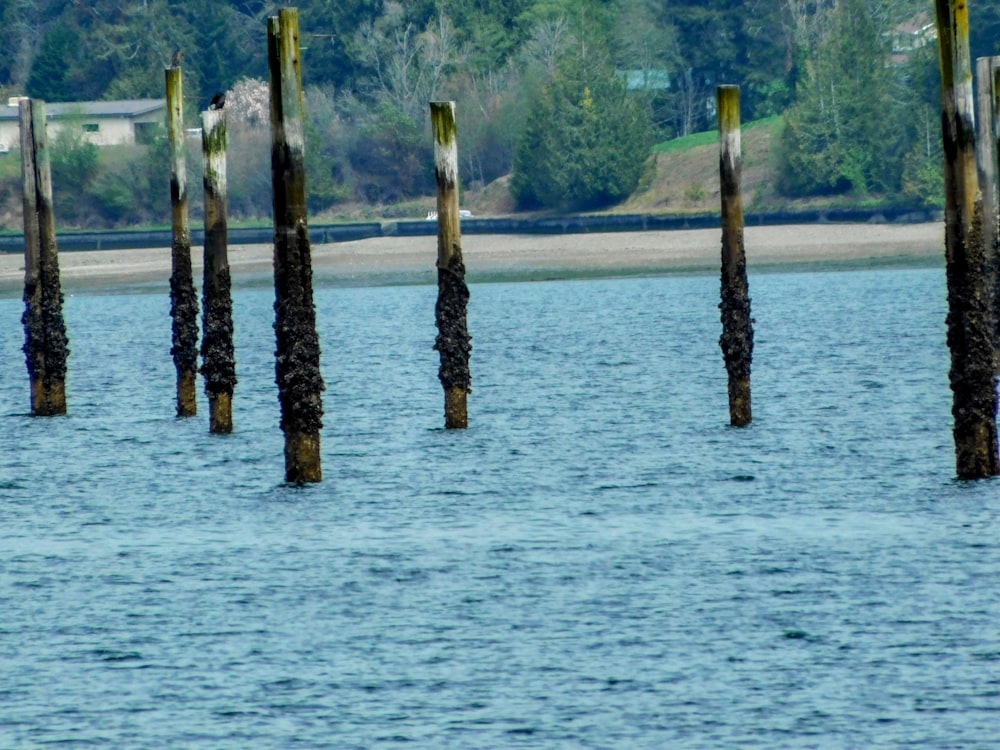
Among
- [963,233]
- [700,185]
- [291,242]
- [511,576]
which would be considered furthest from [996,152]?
[700,185]

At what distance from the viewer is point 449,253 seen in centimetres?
2892

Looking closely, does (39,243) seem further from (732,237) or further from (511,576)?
(511,576)

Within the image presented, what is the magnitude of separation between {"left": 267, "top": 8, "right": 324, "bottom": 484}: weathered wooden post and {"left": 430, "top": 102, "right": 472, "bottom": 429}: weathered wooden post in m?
4.20

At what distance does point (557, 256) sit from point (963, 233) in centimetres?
6958

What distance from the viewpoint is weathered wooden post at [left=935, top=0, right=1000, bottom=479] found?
2173 centimetres

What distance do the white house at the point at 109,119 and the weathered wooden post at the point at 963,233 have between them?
4023 inches

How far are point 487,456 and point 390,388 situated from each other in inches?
550

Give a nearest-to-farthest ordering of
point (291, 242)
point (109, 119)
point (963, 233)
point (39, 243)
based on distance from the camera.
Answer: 1. point (963, 233)
2. point (291, 242)
3. point (39, 243)
4. point (109, 119)

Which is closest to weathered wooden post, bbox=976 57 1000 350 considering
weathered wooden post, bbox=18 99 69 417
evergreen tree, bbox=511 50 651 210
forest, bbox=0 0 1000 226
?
weathered wooden post, bbox=18 99 69 417

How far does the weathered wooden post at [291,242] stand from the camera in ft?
78.2

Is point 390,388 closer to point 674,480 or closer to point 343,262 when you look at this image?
point 674,480

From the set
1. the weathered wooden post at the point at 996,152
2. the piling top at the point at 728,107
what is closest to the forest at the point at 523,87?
the weathered wooden post at the point at 996,152

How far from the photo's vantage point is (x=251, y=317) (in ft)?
243

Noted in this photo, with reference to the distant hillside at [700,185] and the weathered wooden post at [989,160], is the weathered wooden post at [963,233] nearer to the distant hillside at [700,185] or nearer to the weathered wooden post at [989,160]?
the weathered wooden post at [989,160]
